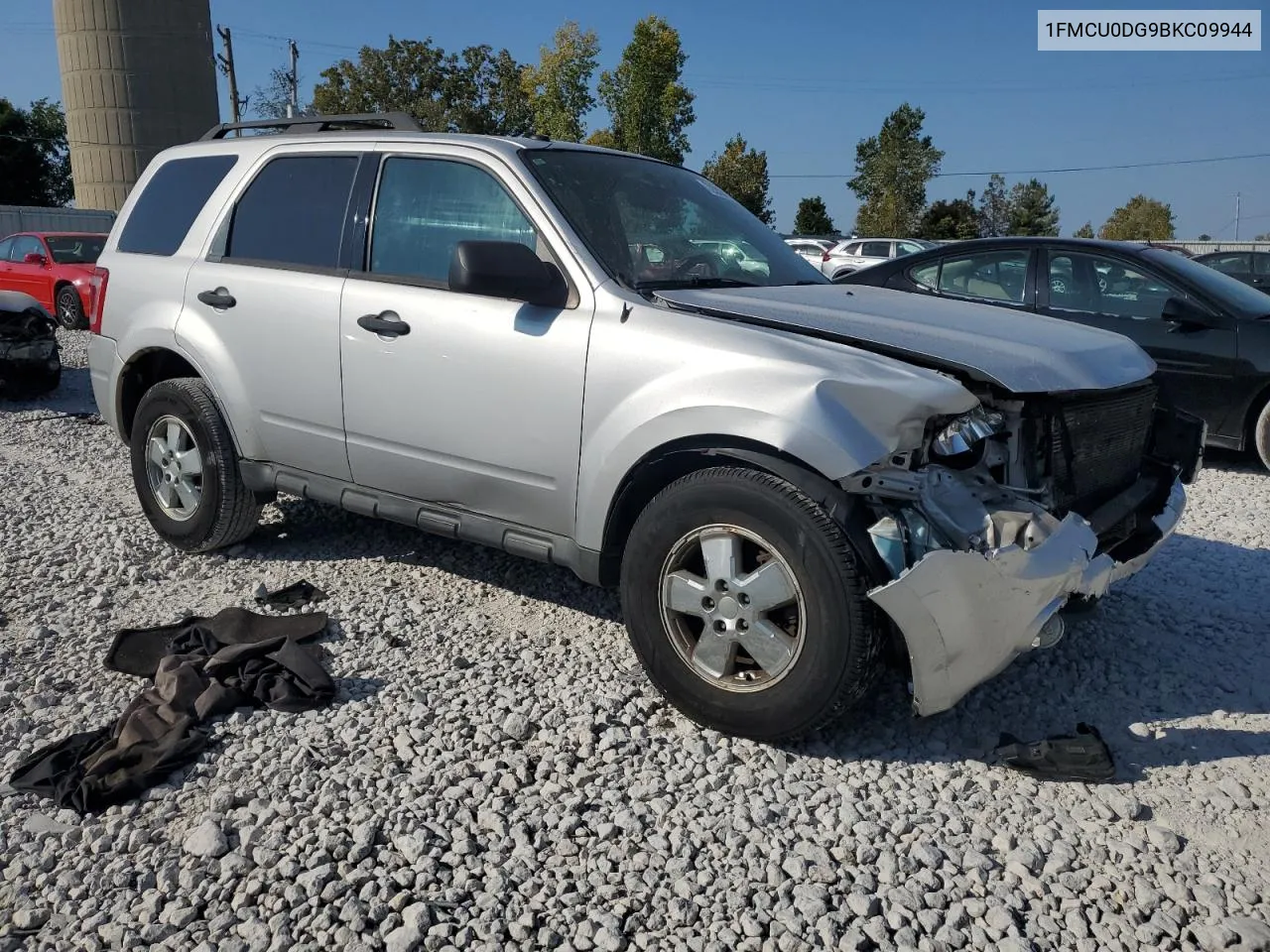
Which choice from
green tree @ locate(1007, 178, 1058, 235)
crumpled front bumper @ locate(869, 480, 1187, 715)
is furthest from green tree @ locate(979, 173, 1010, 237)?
crumpled front bumper @ locate(869, 480, 1187, 715)

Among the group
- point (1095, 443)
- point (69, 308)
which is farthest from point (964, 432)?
point (69, 308)

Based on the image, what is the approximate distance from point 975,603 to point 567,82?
147ft

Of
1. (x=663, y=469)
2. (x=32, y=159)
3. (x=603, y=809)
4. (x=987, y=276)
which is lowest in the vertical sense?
(x=603, y=809)

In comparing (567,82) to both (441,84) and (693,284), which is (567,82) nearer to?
(441,84)

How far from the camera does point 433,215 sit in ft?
13.8

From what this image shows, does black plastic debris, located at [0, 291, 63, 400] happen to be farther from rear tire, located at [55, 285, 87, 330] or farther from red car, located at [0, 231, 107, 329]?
rear tire, located at [55, 285, 87, 330]

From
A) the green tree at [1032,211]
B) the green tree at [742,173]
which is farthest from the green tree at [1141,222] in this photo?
the green tree at [742,173]

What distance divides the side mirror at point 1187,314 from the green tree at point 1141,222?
5754cm

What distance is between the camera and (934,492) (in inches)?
119

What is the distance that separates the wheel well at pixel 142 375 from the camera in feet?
16.8

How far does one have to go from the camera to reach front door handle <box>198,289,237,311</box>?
4680 mm

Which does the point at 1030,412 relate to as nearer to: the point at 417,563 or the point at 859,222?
the point at 417,563

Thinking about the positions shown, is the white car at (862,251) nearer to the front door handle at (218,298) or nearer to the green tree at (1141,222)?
the front door handle at (218,298)

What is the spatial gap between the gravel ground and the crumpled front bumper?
427 millimetres
